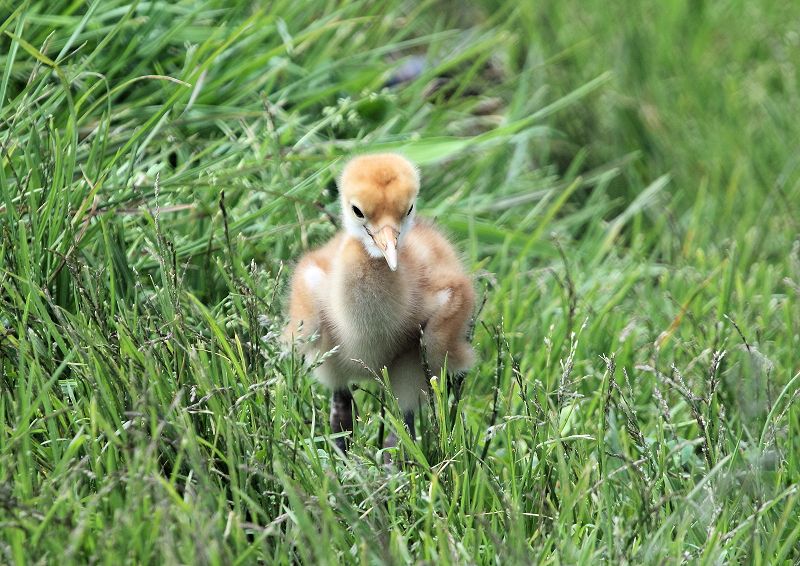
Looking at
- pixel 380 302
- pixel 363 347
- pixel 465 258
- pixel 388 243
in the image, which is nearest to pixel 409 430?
pixel 363 347

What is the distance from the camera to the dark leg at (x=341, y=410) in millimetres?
3229

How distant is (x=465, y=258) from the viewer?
12.2ft

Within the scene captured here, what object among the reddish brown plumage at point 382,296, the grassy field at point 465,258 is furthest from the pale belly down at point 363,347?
the grassy field at point 465,258

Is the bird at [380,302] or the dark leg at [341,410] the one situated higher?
the bird at [380,302]

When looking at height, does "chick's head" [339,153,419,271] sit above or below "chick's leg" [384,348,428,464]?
above

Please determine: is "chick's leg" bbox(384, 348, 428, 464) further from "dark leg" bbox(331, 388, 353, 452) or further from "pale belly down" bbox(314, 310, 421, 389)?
"dark leg" bbox(331, 388, 353, 452)

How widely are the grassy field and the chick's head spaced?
290 millimetres

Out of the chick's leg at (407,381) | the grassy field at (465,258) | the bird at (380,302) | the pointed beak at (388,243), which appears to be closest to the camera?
the grassy field at (465,258)

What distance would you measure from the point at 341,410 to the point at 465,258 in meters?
0.72

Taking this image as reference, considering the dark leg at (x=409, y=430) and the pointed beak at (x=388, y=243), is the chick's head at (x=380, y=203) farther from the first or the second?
the dark leg at (x=409, y=430)

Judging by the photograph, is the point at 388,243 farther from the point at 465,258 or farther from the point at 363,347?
the point at 465,258

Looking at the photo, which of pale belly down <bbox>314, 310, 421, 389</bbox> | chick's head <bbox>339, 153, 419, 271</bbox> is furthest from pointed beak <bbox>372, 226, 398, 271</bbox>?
pale belly down <bbox>314, 310, 421, 389</bbox>

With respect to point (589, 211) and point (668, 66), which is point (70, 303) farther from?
point (668, 66)

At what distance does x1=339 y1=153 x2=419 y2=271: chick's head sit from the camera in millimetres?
2943
